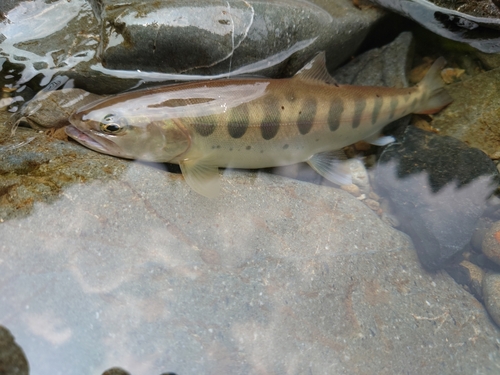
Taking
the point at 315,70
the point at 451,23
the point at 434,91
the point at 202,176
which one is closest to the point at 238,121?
the point at 202,176

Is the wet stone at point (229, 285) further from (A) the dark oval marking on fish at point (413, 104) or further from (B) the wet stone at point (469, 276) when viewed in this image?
(A) the dark oval marking on fish at point (413, 104)

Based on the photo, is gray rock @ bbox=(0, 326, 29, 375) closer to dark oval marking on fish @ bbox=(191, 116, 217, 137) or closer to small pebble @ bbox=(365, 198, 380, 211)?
dark oval marking on fish @ bbox=(191, 116, 217, 137)

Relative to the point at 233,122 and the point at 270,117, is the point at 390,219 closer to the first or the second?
the point at 270,117

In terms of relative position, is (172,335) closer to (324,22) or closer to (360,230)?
(360,230)

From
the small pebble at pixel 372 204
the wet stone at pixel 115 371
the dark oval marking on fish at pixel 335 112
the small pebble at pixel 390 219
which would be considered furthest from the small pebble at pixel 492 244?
the wet stone at pixel 115 371

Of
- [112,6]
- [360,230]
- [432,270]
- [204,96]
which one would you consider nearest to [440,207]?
[432,270]

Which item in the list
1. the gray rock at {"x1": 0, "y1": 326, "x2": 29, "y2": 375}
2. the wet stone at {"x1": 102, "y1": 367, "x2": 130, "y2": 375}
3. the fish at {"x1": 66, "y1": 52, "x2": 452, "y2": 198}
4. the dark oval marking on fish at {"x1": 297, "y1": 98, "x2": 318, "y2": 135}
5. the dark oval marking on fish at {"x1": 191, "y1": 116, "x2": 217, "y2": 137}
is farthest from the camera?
the dark oval marking on fish at {"x1": 297, "y1": 98, "x2": 318, "y2": 135}

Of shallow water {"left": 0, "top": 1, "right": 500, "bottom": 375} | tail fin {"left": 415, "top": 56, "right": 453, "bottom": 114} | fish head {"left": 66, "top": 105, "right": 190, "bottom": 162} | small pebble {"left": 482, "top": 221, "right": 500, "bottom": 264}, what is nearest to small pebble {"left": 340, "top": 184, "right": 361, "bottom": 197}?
shallow water {"left": 0, "top": 1, "right": 500, "bottom": 375}

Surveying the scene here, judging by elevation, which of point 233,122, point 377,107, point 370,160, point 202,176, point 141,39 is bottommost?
point 370,160
